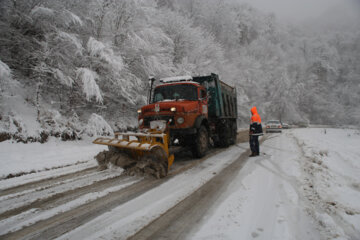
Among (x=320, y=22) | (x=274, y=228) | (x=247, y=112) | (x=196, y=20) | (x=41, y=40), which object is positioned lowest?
(x=274, y=228)

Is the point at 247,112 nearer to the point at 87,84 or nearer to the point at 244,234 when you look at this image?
the point at 87,84

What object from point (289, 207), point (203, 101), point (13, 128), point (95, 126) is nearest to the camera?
point (289, 207)

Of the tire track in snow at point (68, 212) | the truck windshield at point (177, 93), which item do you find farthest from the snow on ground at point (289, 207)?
the truck windshield at point (177, 93)

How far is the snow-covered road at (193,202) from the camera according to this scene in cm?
227

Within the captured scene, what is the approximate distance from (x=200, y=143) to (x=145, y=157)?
2.36 m

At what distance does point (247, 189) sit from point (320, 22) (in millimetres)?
110099

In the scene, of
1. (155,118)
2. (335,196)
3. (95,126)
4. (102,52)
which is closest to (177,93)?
(155,118)

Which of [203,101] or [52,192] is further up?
[203,101]

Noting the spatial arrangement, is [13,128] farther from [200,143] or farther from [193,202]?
[193,202]

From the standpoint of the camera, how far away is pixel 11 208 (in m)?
2.90

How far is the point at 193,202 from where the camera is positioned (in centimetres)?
308

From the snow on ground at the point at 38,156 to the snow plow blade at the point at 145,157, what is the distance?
1.04 m

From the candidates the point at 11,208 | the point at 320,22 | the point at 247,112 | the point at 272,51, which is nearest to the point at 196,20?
the point at 247,112

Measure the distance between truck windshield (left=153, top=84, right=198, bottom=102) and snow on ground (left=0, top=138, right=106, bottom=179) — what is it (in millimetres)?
3014
